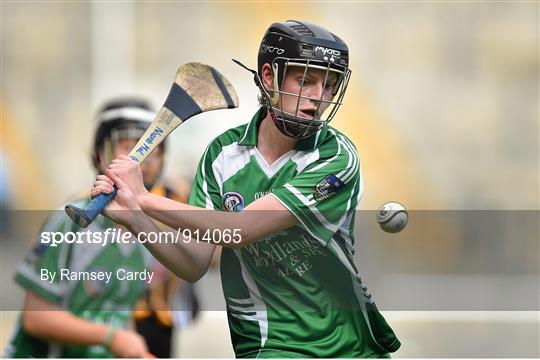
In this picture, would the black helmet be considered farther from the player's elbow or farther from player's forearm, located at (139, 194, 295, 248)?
player's forearm, located at (139, 194, 295, 248)

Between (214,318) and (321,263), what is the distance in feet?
9.02

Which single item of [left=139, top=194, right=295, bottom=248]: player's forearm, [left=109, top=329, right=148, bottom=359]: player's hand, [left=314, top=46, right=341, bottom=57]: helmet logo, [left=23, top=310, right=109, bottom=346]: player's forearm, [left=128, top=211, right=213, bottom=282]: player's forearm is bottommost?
[left=109, top=329, right=148, bottom=359]: player's hand

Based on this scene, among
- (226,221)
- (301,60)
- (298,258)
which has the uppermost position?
(301,60)

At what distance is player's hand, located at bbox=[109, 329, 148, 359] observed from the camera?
167 inches

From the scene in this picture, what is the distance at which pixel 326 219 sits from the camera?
131 inches

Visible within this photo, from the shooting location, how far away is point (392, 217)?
3646 mm

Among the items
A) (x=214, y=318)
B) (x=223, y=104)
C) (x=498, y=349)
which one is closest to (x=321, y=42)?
(x=223, y=104)

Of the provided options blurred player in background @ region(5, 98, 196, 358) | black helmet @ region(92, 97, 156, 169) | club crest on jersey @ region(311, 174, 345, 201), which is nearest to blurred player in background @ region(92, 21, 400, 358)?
club crest on jersey @ region(311, 174, 345, 201)

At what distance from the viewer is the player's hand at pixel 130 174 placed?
10.5 feet

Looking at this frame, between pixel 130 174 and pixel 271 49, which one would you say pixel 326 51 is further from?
pixel 130 174

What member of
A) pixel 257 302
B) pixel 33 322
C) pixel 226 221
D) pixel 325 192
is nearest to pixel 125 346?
pixel 33 322

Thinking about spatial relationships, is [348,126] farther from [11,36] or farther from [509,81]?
[11,36]

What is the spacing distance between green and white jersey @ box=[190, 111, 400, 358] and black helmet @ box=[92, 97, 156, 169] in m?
1.19

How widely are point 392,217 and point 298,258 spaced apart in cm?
45
